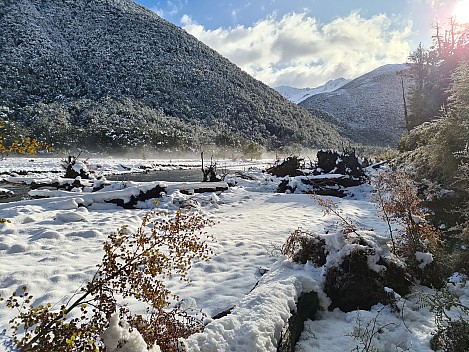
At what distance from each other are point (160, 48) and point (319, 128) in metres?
41.5

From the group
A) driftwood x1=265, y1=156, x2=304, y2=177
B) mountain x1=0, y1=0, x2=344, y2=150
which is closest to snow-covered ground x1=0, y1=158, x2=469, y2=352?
driftwood x1=265, y1=156, x2=304, y2=177

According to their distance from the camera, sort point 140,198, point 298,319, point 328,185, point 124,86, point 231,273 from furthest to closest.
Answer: point 124,86
point 328,185
point 140,198
point 231,273
point 298,319

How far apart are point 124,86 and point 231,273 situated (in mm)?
62144

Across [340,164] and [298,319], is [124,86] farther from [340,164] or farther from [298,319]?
[298,319]

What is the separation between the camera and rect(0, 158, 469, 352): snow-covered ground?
12.1ft

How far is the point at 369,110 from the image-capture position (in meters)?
121

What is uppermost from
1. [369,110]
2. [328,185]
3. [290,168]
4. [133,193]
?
[369,110]

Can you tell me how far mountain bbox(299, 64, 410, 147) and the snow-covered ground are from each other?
89.5m

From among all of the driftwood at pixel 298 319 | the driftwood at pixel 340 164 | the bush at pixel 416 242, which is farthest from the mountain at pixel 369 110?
the driftwood at pixel 298 319

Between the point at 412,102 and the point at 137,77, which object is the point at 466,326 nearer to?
the point at 412,102

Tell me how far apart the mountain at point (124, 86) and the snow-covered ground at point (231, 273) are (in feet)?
141

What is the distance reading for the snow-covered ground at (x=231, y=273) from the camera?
3.67m

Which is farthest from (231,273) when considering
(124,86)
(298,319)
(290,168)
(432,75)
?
(124,86)

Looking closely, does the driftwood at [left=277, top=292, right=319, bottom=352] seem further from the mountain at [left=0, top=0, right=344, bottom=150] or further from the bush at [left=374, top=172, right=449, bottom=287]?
the mountain at [left=0, top=0, right=344, bottom=150]
